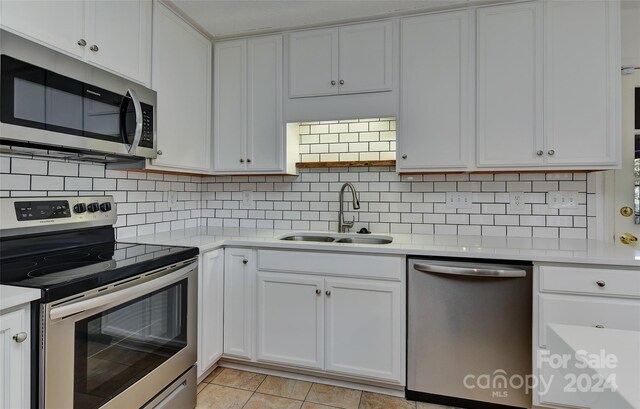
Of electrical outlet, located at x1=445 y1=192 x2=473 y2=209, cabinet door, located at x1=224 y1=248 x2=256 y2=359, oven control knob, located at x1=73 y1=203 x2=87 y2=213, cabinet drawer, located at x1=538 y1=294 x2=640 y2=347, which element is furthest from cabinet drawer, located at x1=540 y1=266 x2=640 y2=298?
oven control knob, located at x1=73 y1=203 x2=87 y2=213

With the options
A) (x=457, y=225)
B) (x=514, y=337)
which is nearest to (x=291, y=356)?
(x=514, y=337)

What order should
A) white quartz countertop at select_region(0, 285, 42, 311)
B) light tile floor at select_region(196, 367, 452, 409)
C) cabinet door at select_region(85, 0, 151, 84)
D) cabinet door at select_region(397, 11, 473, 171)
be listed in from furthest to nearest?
cabinet door at select_region(397, 11, 473, 171) < light tile floor at select_region(196, 367, 452, 409) < cabinet door at select_region(85, 0, 151, 84) < white quartz countertop at select_region(0, 285, 42, 311)

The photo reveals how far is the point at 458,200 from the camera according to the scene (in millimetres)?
2332

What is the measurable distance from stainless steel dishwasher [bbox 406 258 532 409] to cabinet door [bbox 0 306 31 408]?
62.7 inches

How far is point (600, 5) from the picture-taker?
186 centimetres

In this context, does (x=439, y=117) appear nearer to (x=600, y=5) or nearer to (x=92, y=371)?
(x=600, y=5)

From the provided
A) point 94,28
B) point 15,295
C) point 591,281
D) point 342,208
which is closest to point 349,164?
point 342,208

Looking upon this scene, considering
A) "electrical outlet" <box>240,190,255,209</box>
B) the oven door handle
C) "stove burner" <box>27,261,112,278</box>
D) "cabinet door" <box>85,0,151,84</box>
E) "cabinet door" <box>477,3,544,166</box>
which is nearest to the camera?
the oven door handle

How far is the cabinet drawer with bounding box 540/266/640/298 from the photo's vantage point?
1.56 meters

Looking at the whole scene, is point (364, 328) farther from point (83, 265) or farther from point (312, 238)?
point (83, 265)

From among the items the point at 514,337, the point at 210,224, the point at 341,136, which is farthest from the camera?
the point at 210,224

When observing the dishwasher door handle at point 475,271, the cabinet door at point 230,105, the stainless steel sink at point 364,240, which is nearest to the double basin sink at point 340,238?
the stainless steel sink at point 364,240

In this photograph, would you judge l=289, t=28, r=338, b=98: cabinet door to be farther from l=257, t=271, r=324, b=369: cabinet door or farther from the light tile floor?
the light tile floor

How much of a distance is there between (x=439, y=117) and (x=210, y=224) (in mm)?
1960
